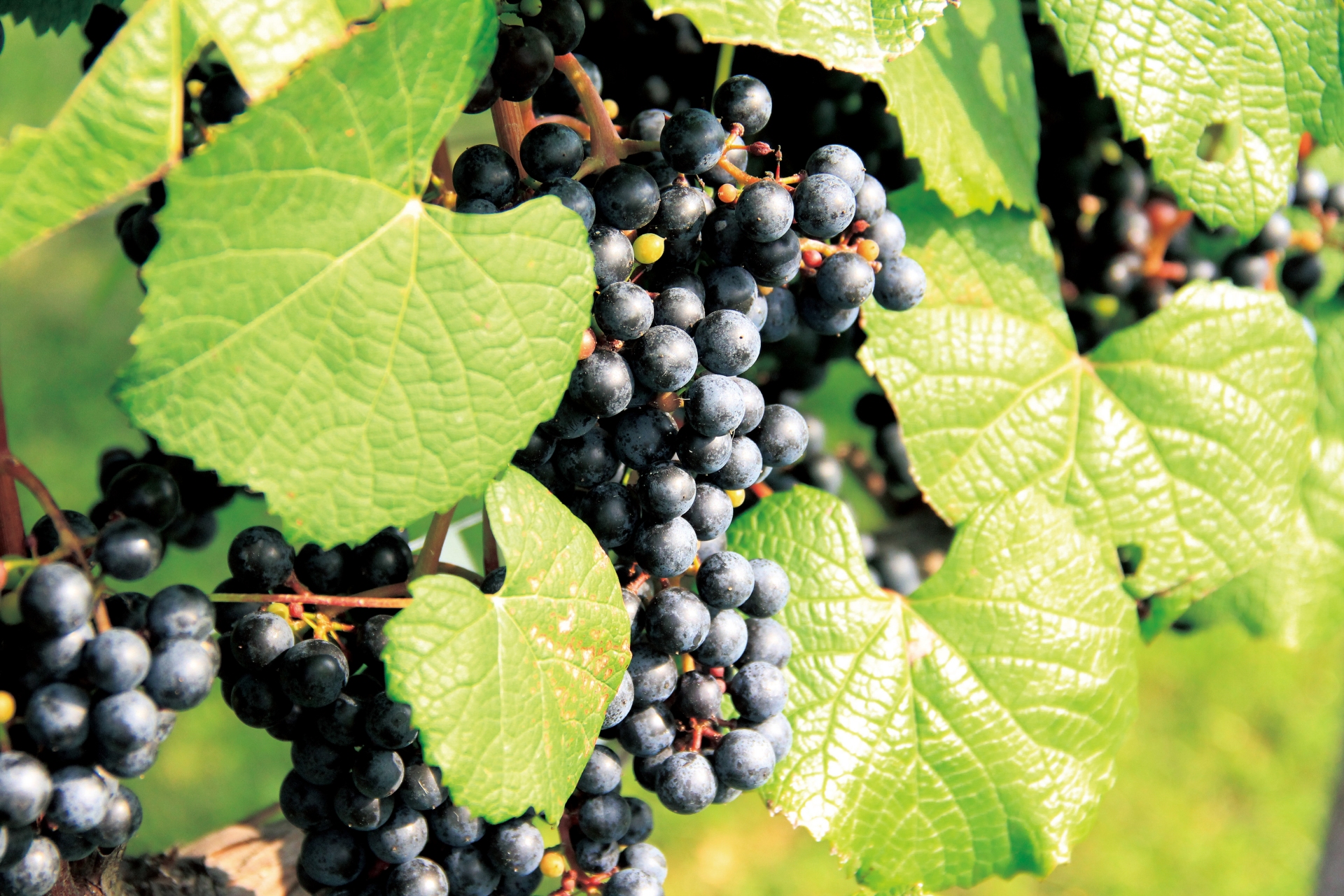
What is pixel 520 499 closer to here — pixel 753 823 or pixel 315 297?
pixel 315 297

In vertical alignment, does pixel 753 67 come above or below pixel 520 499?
above

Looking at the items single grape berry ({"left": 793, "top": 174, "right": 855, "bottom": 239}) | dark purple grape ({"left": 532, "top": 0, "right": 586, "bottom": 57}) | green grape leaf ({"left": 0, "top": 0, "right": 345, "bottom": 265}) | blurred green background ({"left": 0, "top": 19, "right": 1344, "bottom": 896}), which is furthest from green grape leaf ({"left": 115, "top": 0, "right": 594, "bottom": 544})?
blurred green background ({"left": 0, "top": 19, "right": 1344, "bottom": 896})

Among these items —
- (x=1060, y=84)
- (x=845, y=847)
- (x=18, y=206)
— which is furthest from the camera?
(x=1060, y=84)

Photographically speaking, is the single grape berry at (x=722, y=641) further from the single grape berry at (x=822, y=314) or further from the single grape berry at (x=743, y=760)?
the single grape berry at (x=822, y=314)

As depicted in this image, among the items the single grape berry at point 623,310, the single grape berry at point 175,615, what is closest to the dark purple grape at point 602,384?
the single grape berry at point 623,310

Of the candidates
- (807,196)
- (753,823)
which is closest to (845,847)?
(807,196)

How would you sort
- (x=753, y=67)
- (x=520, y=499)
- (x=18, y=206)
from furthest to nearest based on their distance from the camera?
1. (x=753, y=67)
2. (x=520, y=499)
3. (x=18, y=206)

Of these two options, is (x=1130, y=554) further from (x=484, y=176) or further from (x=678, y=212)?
(x=484, y=176)

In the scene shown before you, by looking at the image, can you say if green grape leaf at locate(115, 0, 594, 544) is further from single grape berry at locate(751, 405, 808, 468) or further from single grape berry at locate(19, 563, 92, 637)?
single grape berry at locate(751, 405, 808, 468)

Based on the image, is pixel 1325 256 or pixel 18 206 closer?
pixel 18 206
